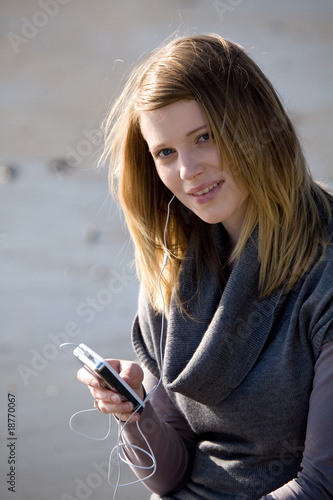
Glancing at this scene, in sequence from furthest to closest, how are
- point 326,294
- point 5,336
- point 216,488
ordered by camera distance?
point 5,336
point 216,488
point 326,294

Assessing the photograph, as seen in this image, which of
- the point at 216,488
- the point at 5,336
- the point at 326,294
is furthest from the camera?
the point at 5,336

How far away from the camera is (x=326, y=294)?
821 mm

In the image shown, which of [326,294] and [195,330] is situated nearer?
[326,294]

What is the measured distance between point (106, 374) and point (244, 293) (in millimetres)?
258

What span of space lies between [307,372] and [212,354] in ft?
0.51

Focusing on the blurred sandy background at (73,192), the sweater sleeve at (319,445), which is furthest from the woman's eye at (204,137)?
the blurred sandy background at (73,192)

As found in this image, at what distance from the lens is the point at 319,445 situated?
801mm

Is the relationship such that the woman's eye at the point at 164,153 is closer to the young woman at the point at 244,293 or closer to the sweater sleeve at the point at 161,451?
the young woman at the point at 244,293

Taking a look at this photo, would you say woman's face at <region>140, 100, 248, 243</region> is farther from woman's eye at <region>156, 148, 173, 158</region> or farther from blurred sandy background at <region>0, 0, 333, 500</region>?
blurred sandy background at <region>0, 0, 333, 500</region>

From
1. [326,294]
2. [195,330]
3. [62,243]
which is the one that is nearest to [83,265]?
[62,243]

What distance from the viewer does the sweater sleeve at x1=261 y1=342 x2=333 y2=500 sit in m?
0.80

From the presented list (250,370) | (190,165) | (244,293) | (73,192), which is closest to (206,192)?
(190,165)

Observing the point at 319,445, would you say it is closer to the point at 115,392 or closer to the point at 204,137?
the point at 115,392

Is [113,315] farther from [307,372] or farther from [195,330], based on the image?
[307,372]
